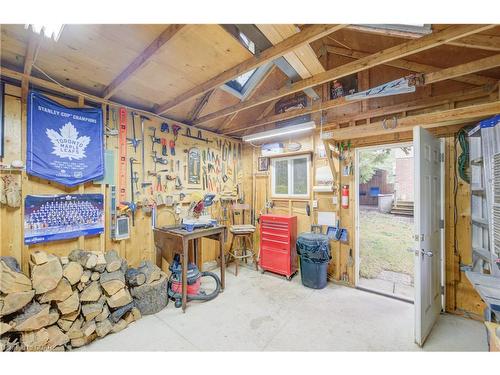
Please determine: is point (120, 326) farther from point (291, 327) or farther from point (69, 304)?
point (291, 327)

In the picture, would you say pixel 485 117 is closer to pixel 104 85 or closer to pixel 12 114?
pixel 104 85

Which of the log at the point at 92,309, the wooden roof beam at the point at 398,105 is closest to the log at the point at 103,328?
the log at the point at 92,309

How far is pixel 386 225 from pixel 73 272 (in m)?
8.55

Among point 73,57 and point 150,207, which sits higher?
point 73,57

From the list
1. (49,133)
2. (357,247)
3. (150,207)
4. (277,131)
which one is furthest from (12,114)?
(357,247)

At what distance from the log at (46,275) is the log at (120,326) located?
0.74 m

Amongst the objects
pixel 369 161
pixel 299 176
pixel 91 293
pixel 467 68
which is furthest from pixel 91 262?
pixel 369 161

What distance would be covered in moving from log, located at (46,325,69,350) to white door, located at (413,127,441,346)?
3325 millimetres

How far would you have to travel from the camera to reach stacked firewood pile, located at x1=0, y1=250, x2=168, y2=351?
65.6 inches

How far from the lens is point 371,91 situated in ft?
7.31

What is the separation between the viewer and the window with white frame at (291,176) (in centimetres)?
386

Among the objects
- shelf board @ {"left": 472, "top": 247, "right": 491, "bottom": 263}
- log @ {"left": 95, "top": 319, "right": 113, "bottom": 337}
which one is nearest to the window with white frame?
shelf board @ {"left": 472, "top": 247, "right": 491, "bottom": 263}

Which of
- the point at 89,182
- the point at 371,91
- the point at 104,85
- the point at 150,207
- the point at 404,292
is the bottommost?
the point at 404,292
